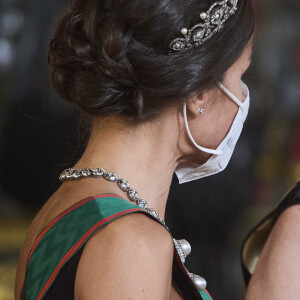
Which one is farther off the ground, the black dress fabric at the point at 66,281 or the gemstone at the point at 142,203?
the gemstone at the point at 142,203

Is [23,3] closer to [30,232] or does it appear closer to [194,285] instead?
[30,232]

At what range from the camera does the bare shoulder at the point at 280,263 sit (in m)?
1.14

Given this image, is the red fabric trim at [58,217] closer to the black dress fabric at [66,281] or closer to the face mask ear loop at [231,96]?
the black dress fabric at [66,281]

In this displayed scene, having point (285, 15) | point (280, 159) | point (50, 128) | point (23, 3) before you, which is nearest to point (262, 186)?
point (280, 159)

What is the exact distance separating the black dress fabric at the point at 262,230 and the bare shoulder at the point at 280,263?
0.06 feet

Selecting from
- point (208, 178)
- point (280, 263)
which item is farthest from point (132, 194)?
point (208, 178)

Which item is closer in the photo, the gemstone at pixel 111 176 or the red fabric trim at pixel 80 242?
the red fabric trim at pixel 80 242

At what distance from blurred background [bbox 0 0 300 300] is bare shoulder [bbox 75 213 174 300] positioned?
0.87 metres

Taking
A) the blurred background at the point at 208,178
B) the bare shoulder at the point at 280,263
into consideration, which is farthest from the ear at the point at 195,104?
the blurred background at the point at 208,178

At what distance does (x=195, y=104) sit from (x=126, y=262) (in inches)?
12.4

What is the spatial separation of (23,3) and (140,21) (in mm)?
780

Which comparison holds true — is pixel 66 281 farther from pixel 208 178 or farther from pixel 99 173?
pixel 208 178

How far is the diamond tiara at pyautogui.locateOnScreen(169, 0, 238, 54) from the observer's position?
3.06ft

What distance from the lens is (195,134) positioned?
40.1 inches
